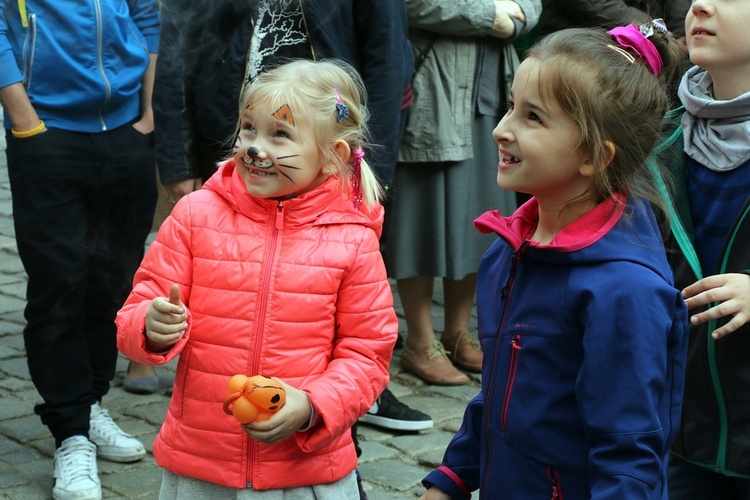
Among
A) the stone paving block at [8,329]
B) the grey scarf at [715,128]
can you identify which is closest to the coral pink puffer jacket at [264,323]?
the grey scarf at [715,128]

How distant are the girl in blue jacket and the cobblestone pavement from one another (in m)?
1.80

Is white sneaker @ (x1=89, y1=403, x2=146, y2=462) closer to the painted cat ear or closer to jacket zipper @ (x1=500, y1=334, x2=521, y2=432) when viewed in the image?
the painted cat ear

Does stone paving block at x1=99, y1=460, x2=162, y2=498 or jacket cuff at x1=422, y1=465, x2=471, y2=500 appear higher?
jacket cuff at x1=422, y1=465, x2=471, y2=500

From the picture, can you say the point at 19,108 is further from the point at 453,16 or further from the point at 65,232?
the point at 453,16

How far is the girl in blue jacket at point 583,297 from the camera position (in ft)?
6.57

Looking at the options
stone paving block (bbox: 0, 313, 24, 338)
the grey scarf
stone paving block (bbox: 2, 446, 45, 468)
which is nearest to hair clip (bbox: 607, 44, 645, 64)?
the grey scarf

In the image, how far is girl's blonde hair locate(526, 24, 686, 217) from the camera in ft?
7.08

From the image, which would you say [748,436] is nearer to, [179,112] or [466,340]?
[179,112]

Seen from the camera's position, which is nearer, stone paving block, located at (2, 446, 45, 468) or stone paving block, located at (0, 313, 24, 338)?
stone paving block, located at (2, 446, 45, 468)

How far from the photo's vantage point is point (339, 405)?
2555 millimetres

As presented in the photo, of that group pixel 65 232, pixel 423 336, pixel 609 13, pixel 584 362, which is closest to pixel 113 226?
pixel 65 232

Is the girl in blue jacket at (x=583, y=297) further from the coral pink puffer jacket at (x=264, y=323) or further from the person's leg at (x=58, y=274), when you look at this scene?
the person's leg at (x=58, y=274)

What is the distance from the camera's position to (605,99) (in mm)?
2166

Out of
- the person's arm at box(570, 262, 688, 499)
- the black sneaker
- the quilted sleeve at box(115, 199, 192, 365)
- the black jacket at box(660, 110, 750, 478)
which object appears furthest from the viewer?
the black sneaker
